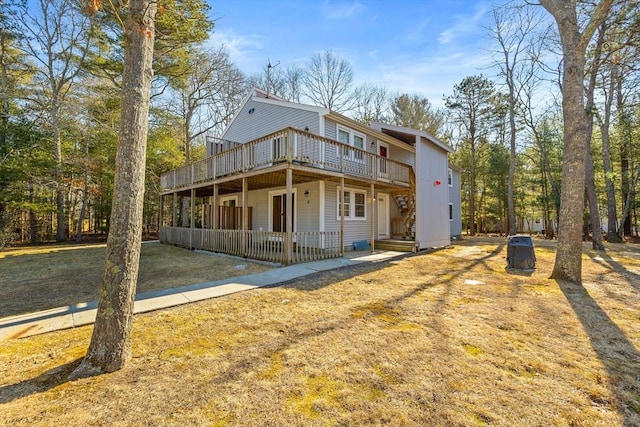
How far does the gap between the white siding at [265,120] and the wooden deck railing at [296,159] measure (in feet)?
3.60

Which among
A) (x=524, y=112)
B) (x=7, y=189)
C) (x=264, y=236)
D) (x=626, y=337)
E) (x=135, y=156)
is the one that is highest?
(x=524, y=112)

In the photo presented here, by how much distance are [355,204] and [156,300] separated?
30.6 feet

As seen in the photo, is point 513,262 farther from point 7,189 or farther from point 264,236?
point 7,189

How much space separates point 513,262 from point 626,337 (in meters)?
5.09

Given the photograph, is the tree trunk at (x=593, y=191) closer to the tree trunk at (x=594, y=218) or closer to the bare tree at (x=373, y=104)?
the tree trunk at (x=594, y=218)

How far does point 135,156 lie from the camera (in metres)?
3.02

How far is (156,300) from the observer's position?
207 inches

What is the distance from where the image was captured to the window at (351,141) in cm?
1164

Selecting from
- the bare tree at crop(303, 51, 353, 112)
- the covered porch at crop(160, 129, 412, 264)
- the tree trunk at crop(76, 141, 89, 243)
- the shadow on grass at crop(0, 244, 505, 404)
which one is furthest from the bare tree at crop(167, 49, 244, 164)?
the shadow on grass at crop(0, 244, 505, 404)

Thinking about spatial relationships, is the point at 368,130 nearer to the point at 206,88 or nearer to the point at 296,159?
the point at 296,159

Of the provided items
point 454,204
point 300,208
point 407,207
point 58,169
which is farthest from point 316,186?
point 58,169

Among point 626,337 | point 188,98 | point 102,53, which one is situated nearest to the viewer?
point 626,337

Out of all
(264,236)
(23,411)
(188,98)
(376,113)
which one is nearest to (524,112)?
(376,113)

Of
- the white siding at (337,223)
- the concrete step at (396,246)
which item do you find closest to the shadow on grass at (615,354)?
the concrete step at (396,246)
